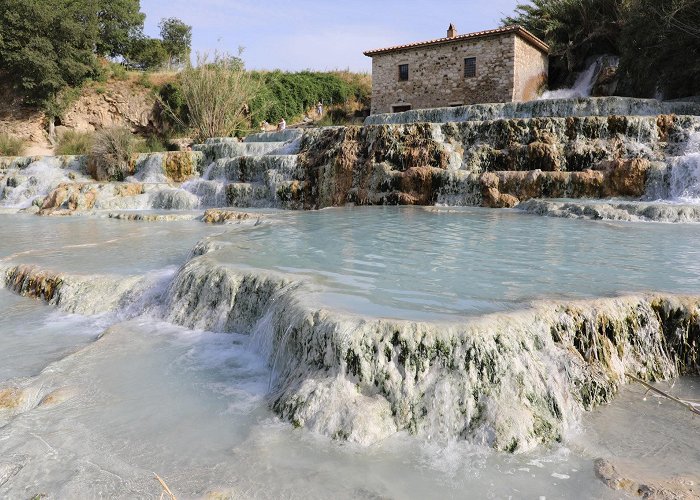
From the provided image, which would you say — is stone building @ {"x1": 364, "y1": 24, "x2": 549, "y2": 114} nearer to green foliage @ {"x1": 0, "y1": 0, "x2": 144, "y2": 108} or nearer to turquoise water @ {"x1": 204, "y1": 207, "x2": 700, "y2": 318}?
green foliage @ {"x1": 0, "y1": 0, "x2": 144, "y2": 108}

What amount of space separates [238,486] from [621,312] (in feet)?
8.82

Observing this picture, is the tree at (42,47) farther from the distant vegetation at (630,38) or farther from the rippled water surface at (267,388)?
the distant vegetation at (630,38)

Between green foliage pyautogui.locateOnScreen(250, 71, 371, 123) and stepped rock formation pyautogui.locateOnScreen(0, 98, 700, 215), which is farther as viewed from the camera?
green foliage pyautogui.locateOnScreen(250, 71, 371, 123)

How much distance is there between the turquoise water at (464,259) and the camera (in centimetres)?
366

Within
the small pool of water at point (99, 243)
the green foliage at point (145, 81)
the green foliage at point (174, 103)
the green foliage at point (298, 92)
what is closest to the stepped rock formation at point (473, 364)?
the small pool of water at point (99, 243)

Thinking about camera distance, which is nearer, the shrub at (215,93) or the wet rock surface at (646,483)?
the wet rock surface at (646,483)

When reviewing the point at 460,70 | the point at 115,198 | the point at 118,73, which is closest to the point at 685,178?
the point at 460,70

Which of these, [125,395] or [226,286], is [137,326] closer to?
[226,286]

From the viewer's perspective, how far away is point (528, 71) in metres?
19.7

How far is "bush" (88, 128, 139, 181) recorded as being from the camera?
15688mm

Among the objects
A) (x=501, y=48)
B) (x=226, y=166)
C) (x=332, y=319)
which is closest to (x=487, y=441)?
(x=332, y=319)

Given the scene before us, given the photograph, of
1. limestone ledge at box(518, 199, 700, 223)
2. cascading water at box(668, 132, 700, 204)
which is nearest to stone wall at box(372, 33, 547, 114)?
cascading water at box(668, 132, 700, 204)

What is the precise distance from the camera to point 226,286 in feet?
14.6

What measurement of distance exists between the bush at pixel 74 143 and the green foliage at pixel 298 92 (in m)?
6.76
